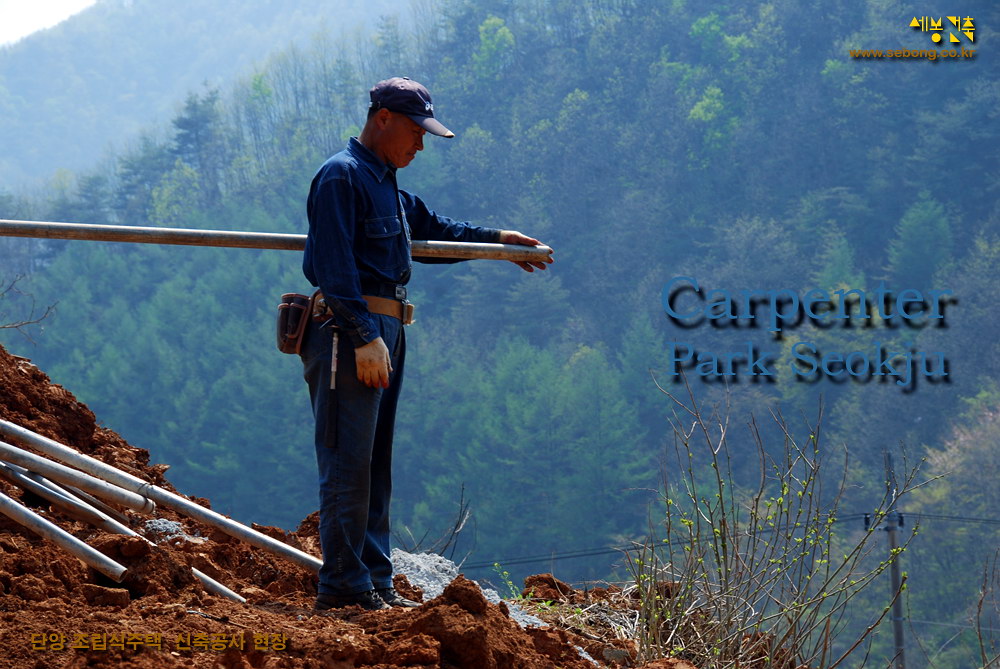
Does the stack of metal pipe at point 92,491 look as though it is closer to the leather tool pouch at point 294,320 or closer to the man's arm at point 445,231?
the leather tool pouch at point 294,320

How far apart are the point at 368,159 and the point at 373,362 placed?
692 mm

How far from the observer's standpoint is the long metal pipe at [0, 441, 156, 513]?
361 cm

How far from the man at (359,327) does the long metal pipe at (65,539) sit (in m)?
0.63

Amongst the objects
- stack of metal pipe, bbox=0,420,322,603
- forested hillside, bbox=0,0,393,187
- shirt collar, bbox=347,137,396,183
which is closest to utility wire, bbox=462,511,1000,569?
stack of metal pipe, bbox=0,420,322,603

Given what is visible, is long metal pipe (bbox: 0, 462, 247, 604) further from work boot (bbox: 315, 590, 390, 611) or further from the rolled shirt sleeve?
the rolled shirt sleeve

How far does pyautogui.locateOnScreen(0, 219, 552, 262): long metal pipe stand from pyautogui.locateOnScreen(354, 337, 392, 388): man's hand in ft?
1.79

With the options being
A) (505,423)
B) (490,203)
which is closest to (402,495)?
(505,423)

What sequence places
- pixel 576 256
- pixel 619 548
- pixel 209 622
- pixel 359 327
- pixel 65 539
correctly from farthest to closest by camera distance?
pixel 576 256 < pixel 619 548 < pixel 359 327 < pixel 65 539 < pixel 209 622

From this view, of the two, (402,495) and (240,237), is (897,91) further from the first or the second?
(240,237)

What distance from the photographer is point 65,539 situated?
3.27 meters

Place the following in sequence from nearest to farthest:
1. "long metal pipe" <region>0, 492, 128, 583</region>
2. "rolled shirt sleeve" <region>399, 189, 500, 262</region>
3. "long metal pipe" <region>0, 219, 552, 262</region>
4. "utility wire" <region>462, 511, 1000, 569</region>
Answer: "long metal pipe" <region>0, 492, 128, 583</region> < "long metal pipe" <region>0, 219, 552, 262</region> < "rolled shirt sleeve" <region>399, 189, 500, 262</region> < "utility wire" <region>462, 511, 1000, 569</region>

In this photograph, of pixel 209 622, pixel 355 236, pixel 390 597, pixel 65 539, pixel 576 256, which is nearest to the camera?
pixel 209 622

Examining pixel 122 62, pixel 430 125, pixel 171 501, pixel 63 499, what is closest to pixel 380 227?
pixel 430 125

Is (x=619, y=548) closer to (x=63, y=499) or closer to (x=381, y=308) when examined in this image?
(x=381, y=308)
